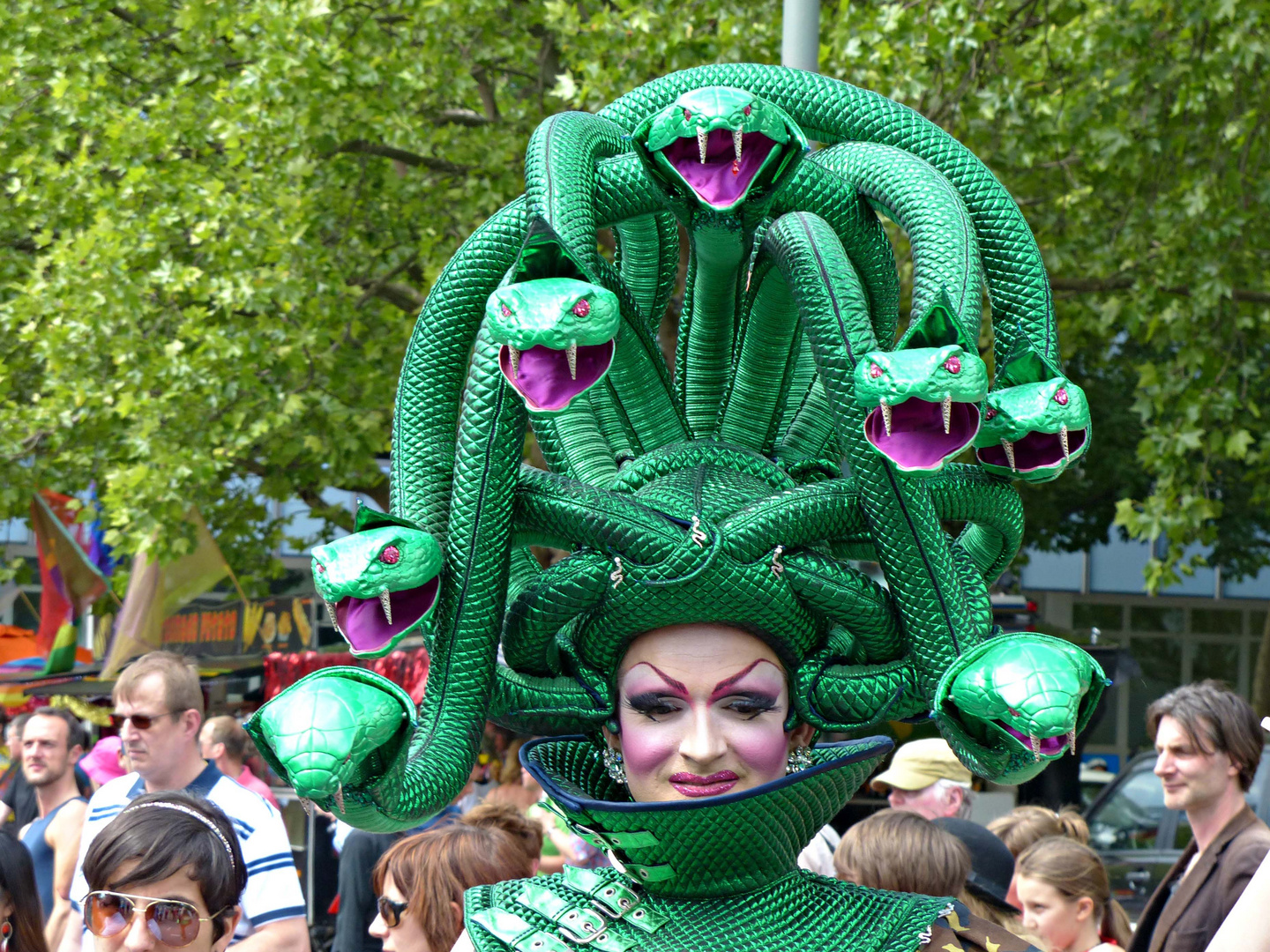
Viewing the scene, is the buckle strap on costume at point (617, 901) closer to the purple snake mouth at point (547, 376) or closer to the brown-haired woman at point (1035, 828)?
the purple snake mouth at point (547, 376)

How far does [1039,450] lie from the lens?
7.07 feet

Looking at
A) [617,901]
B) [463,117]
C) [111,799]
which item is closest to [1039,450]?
[617,901]

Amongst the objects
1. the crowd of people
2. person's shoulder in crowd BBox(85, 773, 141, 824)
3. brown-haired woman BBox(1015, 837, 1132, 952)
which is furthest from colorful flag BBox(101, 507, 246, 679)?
brown-haired woman BBox(1015, 837, 1132, 952)

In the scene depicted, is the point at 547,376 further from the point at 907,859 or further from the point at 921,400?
the point at 907,859

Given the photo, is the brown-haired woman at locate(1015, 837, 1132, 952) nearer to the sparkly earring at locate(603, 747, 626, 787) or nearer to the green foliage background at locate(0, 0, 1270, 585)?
the sparkly earring at locate(603, 747, 626, 787)

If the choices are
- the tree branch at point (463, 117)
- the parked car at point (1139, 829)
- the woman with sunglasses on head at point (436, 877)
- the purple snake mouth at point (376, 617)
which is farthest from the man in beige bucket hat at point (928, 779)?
the tree branch at point (463, 117)

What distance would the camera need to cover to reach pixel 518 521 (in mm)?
2350

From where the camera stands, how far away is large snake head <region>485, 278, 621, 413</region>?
6.37 feet

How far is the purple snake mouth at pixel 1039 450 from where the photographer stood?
2.13m

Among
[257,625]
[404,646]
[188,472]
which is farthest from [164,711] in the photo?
[257,625]

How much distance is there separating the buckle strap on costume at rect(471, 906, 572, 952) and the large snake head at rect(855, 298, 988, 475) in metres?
0.93

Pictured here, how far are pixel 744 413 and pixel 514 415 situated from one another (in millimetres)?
482

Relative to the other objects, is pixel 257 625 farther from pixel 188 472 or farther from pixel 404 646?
pixel 188 472

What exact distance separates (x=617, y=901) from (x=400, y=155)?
24.4 feet
